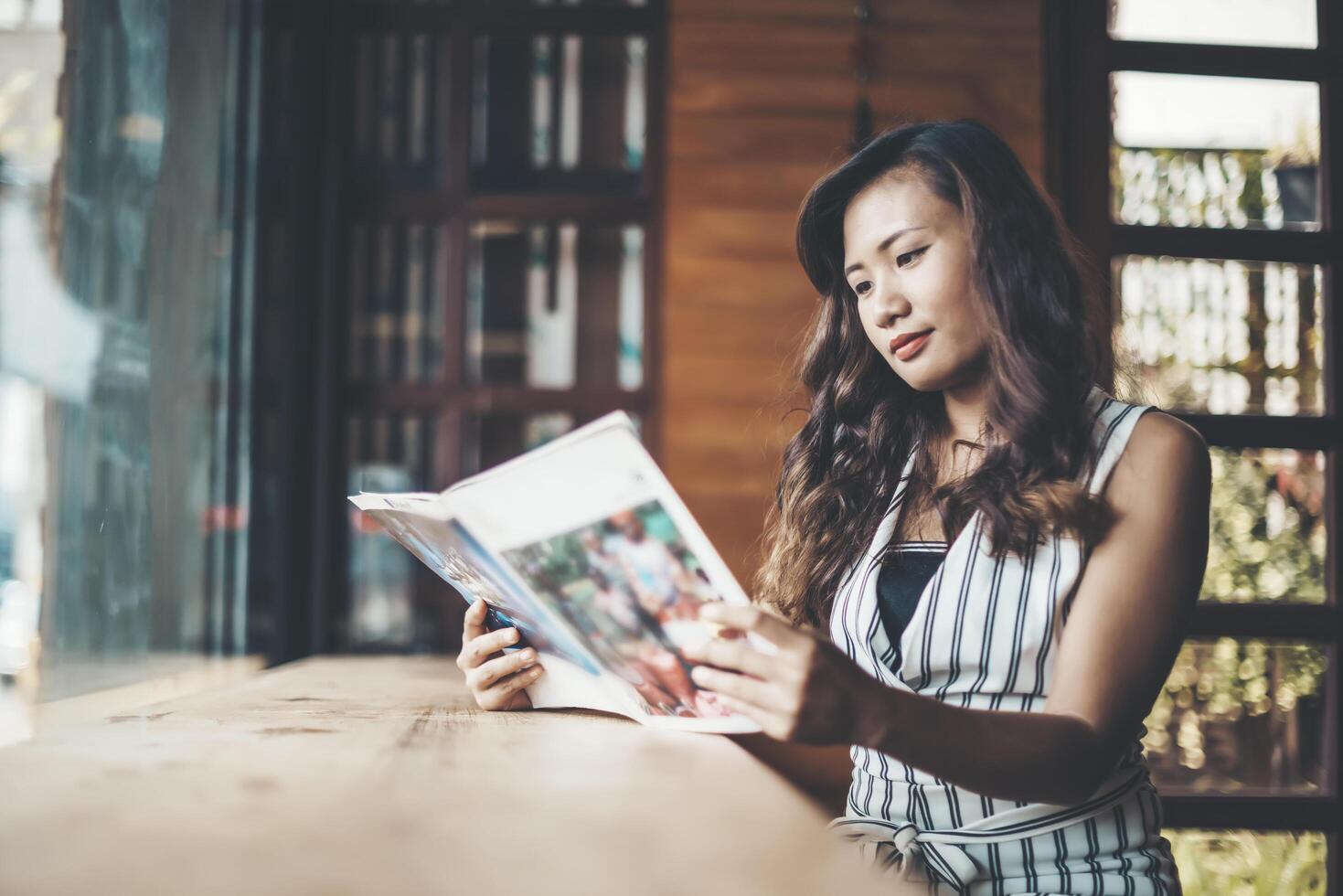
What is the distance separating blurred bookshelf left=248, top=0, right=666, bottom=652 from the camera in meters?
→ 2.20

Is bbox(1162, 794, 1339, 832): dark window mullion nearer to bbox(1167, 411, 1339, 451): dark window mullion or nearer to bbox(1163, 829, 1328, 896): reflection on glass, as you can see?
bbox(1163, 829, 1328, 896): reflection on glass

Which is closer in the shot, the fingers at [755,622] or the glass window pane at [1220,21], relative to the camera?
the fingers at [755,622]

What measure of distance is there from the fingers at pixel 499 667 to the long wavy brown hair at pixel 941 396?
39 cm

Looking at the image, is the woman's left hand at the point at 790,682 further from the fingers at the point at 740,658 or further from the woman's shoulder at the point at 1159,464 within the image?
the woman's shoulder at the point at 1159,464

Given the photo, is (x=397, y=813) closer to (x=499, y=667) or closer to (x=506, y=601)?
(x=506, y=601)

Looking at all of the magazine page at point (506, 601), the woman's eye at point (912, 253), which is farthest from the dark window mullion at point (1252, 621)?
the magazine page at point (506, 601)

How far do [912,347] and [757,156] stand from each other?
4.00ft

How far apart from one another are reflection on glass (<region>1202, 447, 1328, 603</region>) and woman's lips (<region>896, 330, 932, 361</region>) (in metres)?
1.60

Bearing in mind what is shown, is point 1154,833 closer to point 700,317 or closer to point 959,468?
point 959,468

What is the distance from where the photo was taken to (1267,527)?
7.85 feet

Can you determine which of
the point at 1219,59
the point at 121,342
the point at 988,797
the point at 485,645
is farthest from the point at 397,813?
the point at 1219,59

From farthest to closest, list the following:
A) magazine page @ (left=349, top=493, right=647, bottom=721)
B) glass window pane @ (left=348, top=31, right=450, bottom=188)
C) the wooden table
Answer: glass window pane @ (left=348, top=31, right=450, bottom=188) < magazine page @ (left=349, top=493, right=647, bottom=721) < the wooden table

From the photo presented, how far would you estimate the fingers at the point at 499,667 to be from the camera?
109 centimetres

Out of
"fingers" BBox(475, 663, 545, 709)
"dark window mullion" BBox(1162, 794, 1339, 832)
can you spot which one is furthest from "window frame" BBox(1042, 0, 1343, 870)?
"fingers" BBox(475, 663, 545, 709)
